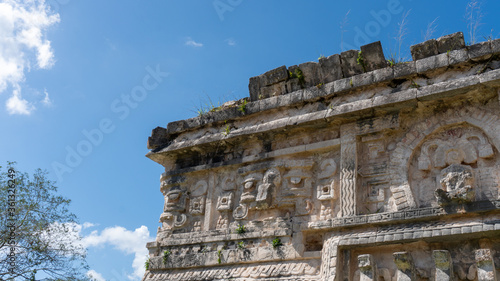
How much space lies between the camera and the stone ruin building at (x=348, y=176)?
219 inches

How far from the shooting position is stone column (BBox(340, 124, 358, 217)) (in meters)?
6.20

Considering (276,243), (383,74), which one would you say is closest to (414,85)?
(383,74)

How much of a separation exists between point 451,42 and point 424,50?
0.35m

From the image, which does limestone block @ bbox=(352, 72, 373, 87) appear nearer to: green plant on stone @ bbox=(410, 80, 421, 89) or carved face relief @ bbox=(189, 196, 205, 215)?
green plant on stone @ bbox=(410, 80, 421, 89)

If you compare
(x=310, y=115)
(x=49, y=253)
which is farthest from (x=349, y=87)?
(x=49, y=253)

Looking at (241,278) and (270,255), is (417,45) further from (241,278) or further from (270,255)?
(241,278)

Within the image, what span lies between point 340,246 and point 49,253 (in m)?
7.42

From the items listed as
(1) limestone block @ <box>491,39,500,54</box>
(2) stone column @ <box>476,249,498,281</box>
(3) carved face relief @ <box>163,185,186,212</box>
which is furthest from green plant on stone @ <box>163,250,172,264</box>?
(1) limestone block @ <box>491,39,500,54</box>

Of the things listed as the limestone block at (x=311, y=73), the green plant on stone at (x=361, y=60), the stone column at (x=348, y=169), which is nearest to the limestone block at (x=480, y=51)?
the green plant on stone at (x=361, y=60)

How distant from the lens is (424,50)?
6.53 metres

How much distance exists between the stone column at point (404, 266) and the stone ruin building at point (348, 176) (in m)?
0.01

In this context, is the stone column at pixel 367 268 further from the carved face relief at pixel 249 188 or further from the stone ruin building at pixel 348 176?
the carved face relief at pixel 249 188

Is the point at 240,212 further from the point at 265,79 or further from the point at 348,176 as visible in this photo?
the point at 265,79

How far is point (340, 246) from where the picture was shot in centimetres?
600
